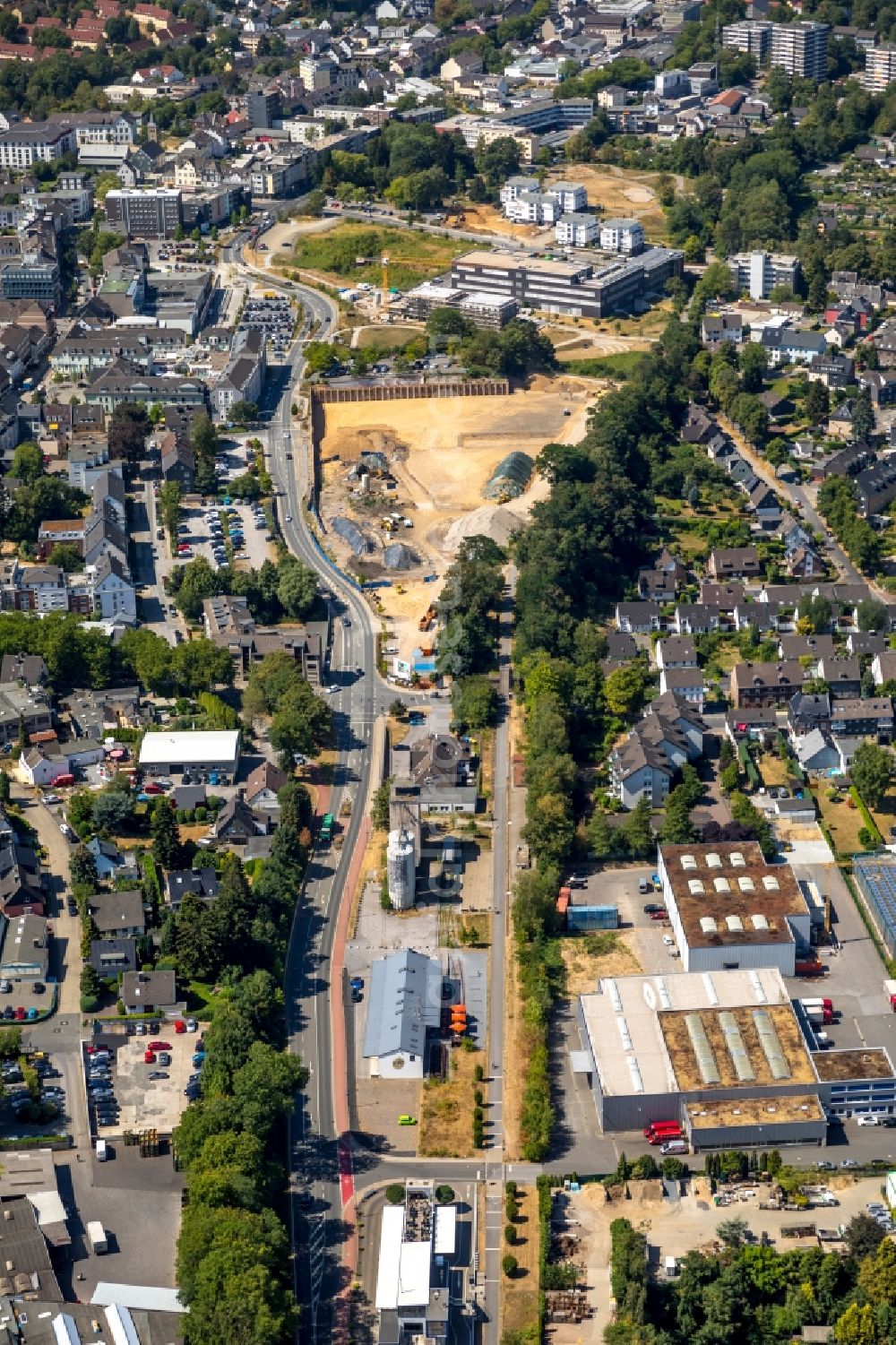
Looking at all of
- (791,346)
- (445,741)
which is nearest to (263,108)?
(791,346)

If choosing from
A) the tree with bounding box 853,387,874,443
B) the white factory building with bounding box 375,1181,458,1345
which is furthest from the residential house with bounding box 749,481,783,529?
the white factory building with bounding box 375,1181,458,1345

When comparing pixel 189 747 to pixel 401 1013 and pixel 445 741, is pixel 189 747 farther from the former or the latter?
pixel 401 1013

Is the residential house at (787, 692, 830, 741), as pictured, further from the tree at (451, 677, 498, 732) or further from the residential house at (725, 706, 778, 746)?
the tree at (451, 677, 498, 732)

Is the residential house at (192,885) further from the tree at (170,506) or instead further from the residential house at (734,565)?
the residential house at (734,565)

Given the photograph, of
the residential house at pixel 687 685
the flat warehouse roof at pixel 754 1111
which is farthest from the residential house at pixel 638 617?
the flat warehouse roof at pixel 754 1111

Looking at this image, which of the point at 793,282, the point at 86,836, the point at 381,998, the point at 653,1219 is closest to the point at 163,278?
the point at 793,282

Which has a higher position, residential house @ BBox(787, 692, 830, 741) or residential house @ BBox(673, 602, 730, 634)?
residential house @ BBox(673, 602, 730, 634)

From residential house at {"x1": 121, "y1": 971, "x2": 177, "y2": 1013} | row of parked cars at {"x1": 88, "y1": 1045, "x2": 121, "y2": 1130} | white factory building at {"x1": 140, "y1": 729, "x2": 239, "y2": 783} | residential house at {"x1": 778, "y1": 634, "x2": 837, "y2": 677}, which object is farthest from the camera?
residential house at {"x1": 778, "y1": 634, "x2": 837, "y2": 677}

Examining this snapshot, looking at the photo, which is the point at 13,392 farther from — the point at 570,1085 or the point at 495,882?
the point at 570,1085
